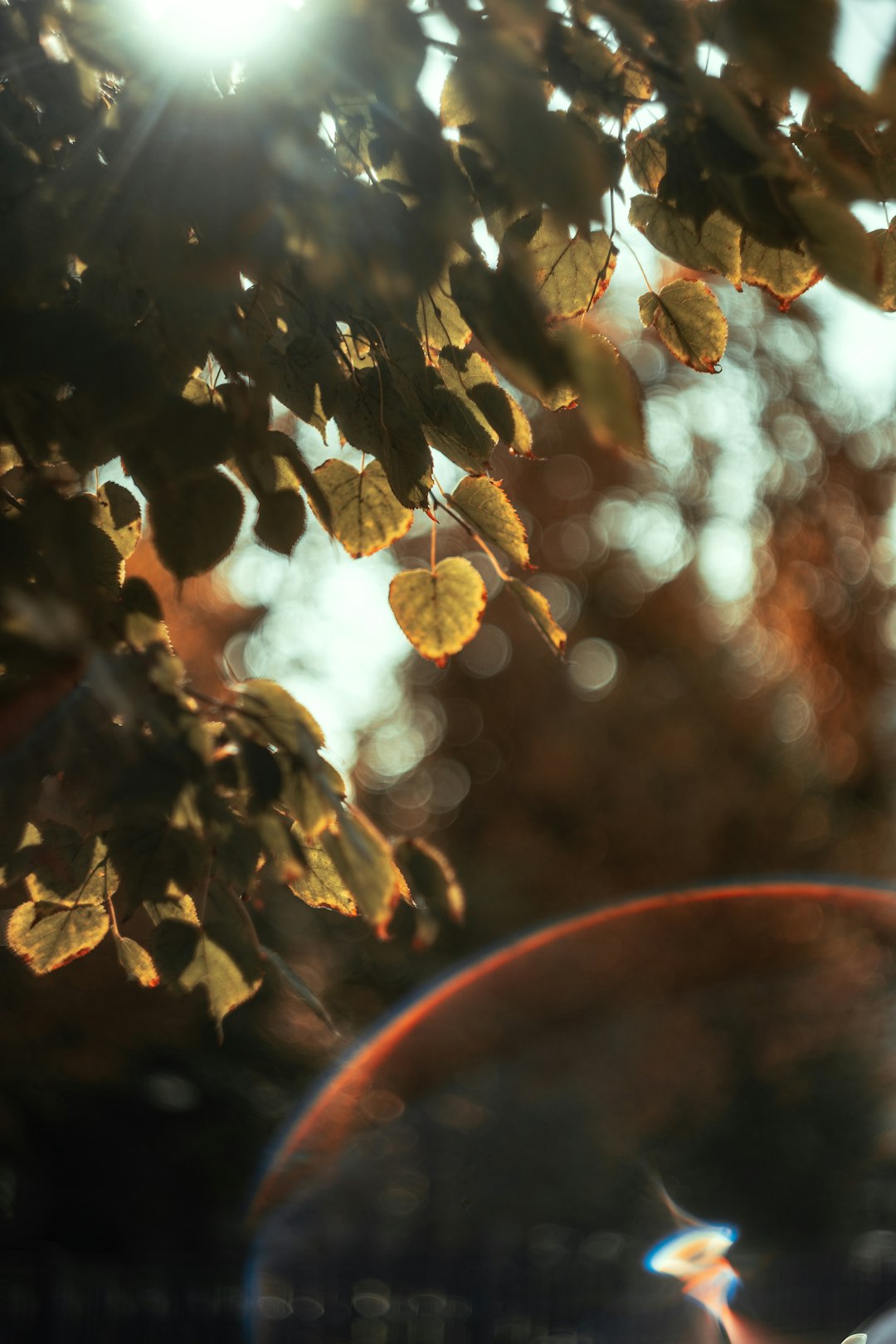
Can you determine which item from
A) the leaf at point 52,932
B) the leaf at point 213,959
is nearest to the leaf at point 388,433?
the leaf at point 213,959

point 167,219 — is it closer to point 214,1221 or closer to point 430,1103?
point 214,1221

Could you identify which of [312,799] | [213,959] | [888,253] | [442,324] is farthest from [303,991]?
[888,253]

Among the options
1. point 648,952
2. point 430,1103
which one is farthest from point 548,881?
point 430,1103

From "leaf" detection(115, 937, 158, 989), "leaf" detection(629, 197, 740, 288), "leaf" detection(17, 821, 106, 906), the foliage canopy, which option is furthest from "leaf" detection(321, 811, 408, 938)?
"leaf" detection(629, 197, 740, 288)

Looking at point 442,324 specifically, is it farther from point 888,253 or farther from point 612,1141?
point 612,1141

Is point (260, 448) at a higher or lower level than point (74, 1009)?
higher

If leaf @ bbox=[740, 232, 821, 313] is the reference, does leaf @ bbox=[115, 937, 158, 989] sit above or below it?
below

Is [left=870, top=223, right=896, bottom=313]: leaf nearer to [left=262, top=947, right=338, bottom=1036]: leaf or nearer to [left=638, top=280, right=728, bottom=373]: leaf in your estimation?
[left=638, top=280, right=728, bottom=373]: leaf
